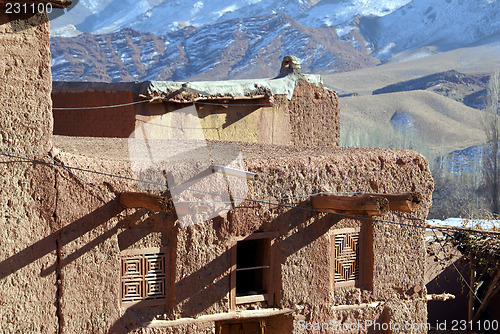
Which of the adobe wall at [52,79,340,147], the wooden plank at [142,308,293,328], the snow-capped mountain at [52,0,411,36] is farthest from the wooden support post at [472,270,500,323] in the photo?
the snow-capped mountain at [52,0,411,36]

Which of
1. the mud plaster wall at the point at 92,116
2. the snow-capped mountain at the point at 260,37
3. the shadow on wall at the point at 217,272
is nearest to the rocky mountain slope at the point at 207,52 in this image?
the snow-capped mountain at the point at 260,37

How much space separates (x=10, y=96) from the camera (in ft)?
21.1

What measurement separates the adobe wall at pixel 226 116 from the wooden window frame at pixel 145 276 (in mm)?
3814

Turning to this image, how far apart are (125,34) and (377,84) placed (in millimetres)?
30622

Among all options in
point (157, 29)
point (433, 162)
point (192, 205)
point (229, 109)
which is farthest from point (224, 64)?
point (192, 205)

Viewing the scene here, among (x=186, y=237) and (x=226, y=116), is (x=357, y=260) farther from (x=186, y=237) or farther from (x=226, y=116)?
(x=226, y=116)

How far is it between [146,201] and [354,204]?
218 centimetres

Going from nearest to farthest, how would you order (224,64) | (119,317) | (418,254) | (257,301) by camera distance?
1. (119,317)
2. (257,301)
3. (418,254)
4. (224,64)

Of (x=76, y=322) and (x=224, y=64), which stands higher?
(x=224, y=64)

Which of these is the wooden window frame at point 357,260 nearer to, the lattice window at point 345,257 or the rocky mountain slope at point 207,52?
the lattice window at point 345,257

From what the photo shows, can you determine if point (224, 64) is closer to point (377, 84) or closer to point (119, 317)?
point (377, 84)

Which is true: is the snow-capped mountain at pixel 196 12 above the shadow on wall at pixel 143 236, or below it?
above

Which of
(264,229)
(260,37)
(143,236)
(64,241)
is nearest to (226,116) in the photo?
(264,229)

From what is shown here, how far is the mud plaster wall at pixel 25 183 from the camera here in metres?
6.41
